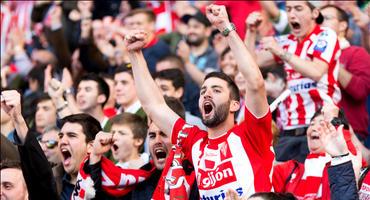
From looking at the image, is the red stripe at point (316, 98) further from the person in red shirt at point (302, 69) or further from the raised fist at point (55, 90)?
the raised fist at point (55, 90)

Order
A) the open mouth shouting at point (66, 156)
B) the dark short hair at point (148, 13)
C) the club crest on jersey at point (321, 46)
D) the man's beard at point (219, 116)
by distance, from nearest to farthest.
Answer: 1. the man's beard at point (219, 116)
2. the open mouth shouting at point (66, 156)
3. the club crest on jersey at point (321, 46)
4. the dark short hair at point (148, 13)

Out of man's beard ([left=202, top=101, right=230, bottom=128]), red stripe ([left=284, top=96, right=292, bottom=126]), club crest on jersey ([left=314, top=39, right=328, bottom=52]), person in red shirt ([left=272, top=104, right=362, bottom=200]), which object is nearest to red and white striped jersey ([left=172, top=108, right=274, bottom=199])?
man's beard ([left=202, top=101, right=230, bottom=128])

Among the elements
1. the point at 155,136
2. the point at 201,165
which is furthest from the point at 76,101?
the point at 201,165

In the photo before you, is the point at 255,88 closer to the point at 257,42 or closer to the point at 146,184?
the point at 146,184

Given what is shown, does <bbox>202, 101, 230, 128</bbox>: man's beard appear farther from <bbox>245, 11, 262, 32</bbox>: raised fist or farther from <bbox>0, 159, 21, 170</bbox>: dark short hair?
<bbox>245, 11, 262, 32</bbox>: raised fist

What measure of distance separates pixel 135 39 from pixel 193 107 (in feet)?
10.3

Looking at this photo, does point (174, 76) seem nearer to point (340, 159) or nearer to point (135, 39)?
point (135, 39)

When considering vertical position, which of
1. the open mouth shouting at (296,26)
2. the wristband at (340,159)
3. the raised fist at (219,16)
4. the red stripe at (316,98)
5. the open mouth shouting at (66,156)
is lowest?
the open mouth shouting at (66,156)

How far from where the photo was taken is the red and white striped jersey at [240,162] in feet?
26.1

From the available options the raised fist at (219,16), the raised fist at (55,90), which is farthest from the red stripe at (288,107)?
the raised fist at (219,16)

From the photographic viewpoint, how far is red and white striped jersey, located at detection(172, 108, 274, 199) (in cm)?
795

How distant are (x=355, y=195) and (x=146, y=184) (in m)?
1.98

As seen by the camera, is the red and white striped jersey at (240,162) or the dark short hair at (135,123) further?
the dark short hair at (135,123)

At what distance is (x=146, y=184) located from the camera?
29.9 ft
